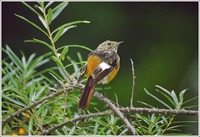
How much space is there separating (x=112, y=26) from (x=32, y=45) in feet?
3.05

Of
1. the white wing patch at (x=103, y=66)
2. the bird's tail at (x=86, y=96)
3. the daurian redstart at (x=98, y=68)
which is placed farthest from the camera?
the white wing patch at (x=103, y=66)

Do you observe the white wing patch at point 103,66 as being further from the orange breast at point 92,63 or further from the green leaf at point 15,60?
the green leaf at point 15,60

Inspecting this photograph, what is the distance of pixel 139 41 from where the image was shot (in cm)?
628

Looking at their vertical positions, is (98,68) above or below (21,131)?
above

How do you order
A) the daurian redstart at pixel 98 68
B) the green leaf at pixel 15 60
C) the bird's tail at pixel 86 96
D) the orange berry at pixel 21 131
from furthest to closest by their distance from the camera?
the green leaf at pixel 15 60, the orange berry at pixel 21 131, the daurian redstart at pixel 98 68, the bird's tail at pixel 86 96

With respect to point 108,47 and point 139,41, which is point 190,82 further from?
point 108,47

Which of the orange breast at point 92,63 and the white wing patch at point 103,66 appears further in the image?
the white wing patch at point 103,66

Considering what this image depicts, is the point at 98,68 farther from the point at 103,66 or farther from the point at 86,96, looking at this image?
the point at 86,96

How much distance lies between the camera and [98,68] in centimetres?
230

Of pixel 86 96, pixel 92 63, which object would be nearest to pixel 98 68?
pixel 92 63

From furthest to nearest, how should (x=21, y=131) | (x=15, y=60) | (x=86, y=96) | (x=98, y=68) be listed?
(x=15, y=60) → (x=98, y=68) → (x=21, y=131) → (x=86, y=96)

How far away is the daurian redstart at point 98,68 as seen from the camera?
6.62ft

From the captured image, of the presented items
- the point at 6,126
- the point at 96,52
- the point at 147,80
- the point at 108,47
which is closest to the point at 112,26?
the point at 147,80

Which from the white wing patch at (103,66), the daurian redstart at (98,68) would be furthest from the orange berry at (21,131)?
the white wing patch at (103,66)
